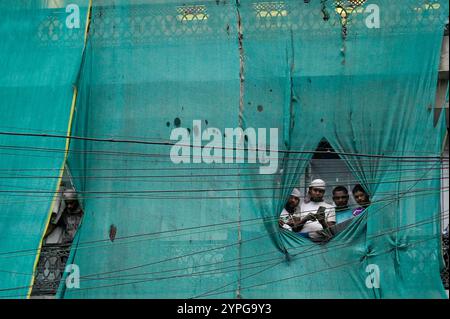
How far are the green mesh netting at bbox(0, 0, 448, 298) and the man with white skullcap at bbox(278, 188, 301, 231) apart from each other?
80 mm

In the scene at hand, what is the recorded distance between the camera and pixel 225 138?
910 centimetres

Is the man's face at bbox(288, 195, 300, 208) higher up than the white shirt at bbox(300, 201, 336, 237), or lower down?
higher up

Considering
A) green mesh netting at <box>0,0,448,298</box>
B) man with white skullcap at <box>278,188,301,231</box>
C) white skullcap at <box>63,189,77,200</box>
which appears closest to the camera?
green mesh netting at <box>0,0,448,298</box>

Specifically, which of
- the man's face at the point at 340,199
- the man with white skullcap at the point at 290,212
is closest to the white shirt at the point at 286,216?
the man with white skullcap at the point at 290,212

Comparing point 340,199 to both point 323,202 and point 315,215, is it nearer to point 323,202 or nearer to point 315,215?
point 323,202

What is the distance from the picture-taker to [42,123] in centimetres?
918

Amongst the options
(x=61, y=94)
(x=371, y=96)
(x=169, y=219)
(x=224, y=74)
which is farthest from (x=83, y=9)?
(x=371, y=96)

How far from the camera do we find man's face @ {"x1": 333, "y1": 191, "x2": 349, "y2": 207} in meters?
9.09

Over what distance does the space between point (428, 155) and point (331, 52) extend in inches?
45.1

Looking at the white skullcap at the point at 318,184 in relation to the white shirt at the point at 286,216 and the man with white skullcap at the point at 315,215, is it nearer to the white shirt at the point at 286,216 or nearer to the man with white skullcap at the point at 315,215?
the man with white skullcap at the point at 315,215

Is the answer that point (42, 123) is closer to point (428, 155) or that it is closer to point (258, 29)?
point (258, 29)

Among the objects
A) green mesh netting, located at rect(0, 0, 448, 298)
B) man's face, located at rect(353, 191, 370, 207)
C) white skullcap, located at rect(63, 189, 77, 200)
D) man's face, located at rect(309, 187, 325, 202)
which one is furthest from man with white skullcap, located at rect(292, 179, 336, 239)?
white skullcap, located at rect(63, 189, 77, 200)

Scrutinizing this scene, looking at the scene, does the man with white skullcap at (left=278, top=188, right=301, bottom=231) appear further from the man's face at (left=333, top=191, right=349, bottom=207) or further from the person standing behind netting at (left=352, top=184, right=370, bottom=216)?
the person standing behind netting at (left=352, top=184, right=370, bottom=216)

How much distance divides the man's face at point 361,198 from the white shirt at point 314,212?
24 cm
